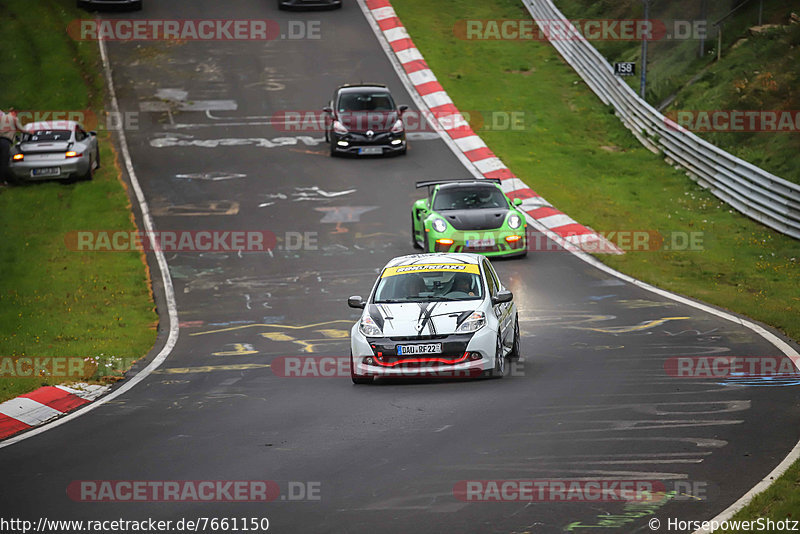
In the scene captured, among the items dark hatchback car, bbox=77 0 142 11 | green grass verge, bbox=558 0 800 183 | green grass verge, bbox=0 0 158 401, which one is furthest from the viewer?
dark hatchback car, bbox=77 0 142 11

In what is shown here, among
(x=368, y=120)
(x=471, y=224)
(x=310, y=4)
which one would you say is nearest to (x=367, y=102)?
(x=368, y=120)

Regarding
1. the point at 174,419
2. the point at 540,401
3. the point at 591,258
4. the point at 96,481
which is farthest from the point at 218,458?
the point at 591,258

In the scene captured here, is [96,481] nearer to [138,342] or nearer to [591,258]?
[138,342]

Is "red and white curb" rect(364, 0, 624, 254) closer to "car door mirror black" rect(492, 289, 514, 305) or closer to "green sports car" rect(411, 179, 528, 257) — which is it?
"green sports car" rect(411, 179, 528, 257)

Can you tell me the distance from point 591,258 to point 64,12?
28424 mm

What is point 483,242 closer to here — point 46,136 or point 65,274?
point 65,274

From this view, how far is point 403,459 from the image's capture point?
932 cm

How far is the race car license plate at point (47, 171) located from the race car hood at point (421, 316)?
16933mm

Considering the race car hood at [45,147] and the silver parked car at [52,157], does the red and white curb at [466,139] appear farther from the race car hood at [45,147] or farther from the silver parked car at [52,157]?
the race car hood at [45,147]

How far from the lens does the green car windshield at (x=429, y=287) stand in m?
13.5

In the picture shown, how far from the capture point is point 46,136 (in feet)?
93.0

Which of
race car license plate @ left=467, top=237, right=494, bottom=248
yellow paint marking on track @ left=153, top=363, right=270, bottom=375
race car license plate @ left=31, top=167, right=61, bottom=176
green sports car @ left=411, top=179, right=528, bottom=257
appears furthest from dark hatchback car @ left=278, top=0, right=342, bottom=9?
yellow paint marking on track @ left=153, top=363, right=270, bottom=375

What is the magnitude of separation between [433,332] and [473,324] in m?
0.48

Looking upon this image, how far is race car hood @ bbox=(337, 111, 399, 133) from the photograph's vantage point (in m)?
29.8
